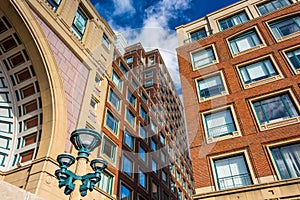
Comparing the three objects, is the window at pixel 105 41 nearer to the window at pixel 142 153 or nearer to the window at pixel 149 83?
the window at pixel 142 153

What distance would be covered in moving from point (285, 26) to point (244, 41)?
327 centimetres

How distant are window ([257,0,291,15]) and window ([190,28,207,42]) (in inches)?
216

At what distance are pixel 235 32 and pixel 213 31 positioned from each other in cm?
250

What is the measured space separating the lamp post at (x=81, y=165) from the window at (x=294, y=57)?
1508 cm

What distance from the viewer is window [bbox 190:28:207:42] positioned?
24136 mm

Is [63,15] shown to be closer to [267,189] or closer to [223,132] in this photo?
[223,132]

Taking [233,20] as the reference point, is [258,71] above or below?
below

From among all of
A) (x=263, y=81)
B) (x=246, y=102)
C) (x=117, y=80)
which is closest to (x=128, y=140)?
(x=117, y=80)

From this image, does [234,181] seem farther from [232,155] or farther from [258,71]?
[258,71]

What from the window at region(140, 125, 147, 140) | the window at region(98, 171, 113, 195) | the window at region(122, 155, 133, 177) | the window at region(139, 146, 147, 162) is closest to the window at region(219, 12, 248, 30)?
the window at region(140, 125, 147, 140)

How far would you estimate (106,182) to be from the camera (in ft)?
65.8

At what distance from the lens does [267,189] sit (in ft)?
41.2

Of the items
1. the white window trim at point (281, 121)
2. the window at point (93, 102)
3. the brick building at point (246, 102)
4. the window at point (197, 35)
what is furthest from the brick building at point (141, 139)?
the white window trim at point (281, 121)

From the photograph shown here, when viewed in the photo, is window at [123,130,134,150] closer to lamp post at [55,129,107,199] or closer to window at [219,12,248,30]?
window at [219,12,248,30]
